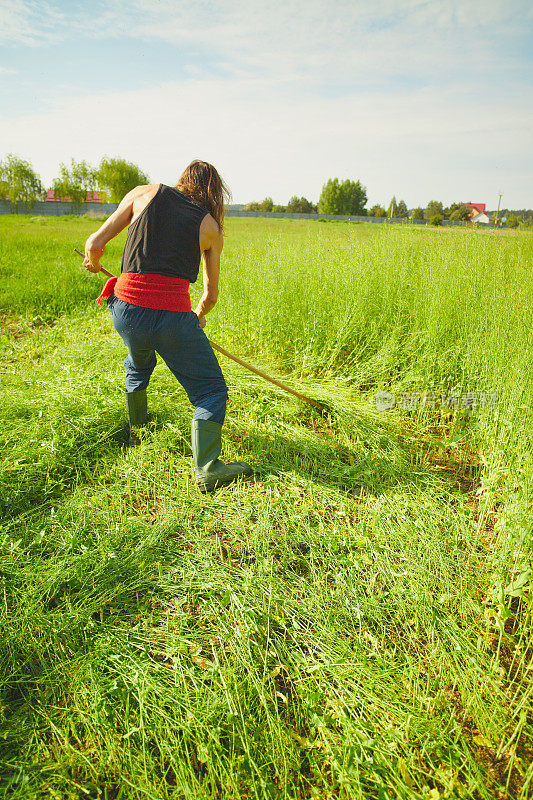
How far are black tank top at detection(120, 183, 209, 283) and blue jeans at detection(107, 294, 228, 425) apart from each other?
223 mm

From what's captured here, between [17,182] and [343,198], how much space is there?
3543 cm

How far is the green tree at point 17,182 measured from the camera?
36.2 m

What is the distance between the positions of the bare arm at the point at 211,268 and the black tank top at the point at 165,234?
13cm

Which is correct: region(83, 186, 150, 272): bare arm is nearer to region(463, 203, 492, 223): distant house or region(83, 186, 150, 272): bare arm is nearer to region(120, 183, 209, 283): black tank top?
region(120, 183, 209, 283): black tank top

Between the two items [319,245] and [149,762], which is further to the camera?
[319,245]

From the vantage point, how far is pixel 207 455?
244 centimetres

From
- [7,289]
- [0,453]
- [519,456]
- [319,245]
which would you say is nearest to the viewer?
[519,456]

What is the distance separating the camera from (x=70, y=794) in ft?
3.97

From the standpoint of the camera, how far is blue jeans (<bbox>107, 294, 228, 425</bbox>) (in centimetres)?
225

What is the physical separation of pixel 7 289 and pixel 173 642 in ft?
20.9

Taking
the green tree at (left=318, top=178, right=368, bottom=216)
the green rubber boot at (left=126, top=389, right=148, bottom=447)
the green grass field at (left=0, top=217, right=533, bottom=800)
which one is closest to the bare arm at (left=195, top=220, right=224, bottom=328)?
the green rubber boot at (left=126, top=389, right=148, bottom=447)

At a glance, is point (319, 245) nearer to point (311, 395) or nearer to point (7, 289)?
point (311, 395)

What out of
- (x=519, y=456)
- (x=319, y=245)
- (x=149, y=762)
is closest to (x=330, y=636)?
(x=149, y=762)

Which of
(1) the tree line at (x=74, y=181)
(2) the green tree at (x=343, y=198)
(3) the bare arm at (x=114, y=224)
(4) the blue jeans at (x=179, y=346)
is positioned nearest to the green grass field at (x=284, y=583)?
(4) the blue jeans at (x=179, y=346)
